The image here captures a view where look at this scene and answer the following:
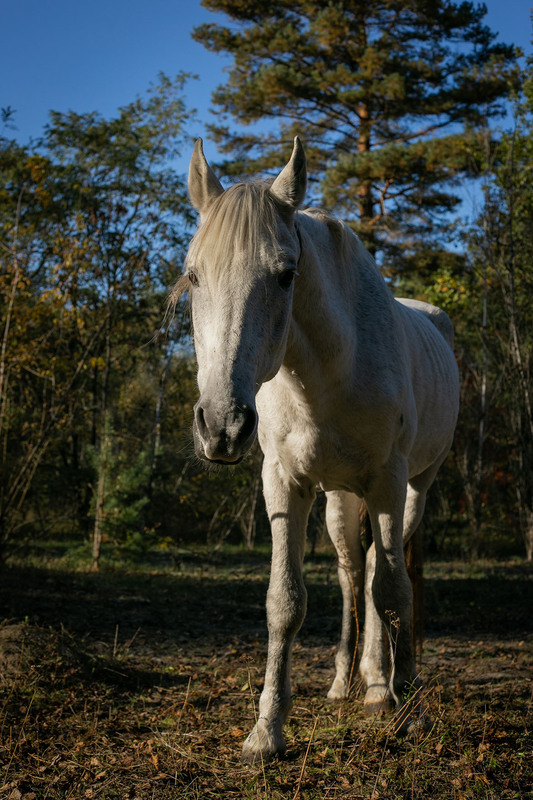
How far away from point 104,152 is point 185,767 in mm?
11775

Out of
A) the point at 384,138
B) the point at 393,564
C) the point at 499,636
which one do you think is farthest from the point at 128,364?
the point at 393,564

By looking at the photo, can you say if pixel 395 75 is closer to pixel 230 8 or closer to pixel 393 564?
pixel 230 8

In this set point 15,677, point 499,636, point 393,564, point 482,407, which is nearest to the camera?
point 393,564

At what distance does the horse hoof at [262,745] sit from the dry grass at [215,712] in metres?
0.06

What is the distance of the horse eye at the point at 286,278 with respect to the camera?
104 inches

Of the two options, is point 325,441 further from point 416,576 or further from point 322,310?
point 416,576

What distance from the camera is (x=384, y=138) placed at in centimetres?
1512

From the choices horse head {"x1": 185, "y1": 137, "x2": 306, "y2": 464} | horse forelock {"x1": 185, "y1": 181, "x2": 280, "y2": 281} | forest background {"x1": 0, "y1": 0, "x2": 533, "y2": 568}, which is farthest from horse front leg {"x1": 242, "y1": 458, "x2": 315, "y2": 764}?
forest background {"x1": 0, "y1": 0, "x2": 533, "y2": 568}

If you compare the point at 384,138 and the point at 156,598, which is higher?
the point at 384,138

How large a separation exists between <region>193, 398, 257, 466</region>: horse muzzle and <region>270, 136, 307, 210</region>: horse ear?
1.01 meters

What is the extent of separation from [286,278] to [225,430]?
0.77m

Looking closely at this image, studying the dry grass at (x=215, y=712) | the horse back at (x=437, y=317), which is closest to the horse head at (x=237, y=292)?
the dry grass at (x=215, y=712)

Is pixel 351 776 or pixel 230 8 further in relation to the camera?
pixel 230 8

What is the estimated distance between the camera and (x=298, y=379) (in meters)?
3.15
